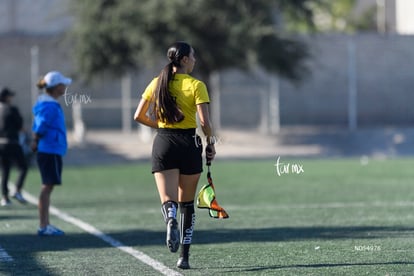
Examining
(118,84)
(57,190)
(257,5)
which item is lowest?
(57,190)

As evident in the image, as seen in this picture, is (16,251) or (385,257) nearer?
(385,257)

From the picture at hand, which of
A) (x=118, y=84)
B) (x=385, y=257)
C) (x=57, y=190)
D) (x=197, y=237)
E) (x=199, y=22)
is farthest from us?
(x=118, y=84)

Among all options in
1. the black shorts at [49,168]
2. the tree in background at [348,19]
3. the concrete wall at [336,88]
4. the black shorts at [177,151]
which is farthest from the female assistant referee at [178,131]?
the tree in background at [348,19]

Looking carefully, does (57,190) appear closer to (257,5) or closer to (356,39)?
(257,5)

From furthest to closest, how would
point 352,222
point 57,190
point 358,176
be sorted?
1. point 358,176
2. point 57,190
3. point 352,222

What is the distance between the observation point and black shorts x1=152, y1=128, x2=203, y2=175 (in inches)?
369

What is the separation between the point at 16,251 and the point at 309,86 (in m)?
30.1

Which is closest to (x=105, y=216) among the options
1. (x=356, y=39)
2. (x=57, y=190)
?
(x=57, y=190)

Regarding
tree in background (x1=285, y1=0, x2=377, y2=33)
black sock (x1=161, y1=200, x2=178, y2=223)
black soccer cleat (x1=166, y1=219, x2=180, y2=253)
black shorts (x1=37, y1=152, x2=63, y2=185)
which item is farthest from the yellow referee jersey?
tree in background (x1=285, y1=0, x2=377, y2=33)

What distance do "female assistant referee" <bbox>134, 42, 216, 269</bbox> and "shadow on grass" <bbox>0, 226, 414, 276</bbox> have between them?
1.89 metres

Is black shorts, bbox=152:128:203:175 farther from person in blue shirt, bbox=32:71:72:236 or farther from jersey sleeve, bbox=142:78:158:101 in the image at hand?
person in blue shirt, bbox=32:71:72:236

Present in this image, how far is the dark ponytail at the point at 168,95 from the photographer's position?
9.33 metres

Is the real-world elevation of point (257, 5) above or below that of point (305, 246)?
above

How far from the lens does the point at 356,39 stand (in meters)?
40.6
